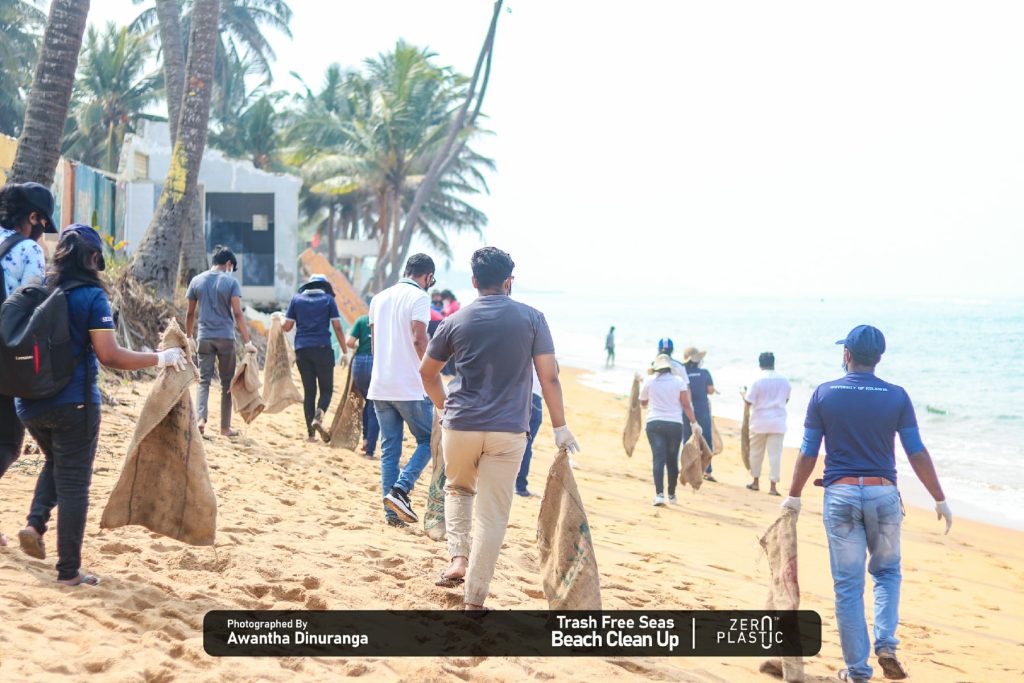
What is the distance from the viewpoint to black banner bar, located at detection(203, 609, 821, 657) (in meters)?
4.15

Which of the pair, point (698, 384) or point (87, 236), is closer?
point (87, 236)

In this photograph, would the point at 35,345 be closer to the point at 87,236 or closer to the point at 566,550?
the point at 87,236

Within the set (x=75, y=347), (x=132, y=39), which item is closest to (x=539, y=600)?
(x=75, y=347)

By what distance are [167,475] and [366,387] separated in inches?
152

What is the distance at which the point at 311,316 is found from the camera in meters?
8.93

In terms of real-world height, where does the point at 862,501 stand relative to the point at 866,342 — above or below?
below

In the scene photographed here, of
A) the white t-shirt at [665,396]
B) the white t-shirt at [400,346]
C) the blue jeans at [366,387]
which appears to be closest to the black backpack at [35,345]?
the white t-shirt at [400,346]

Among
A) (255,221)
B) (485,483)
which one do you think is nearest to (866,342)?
(485,483)

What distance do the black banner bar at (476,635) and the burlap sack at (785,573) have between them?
0.07 meters

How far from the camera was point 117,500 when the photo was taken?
15.0 feet

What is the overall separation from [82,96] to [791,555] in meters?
39.9

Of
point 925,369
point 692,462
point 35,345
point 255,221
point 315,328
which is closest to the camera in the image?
point 35,345

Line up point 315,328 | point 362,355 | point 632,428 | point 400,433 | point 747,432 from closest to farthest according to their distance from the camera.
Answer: point 400,433 → point 362,355 → point 315,328 → point 747,432 → point 632,428

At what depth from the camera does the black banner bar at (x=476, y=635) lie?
4152 millimetres
